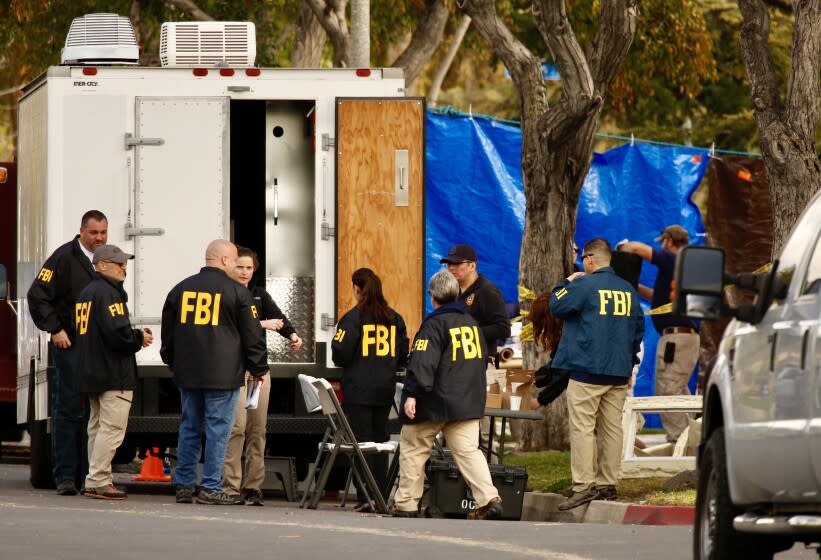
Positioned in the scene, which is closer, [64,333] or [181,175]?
[64,333]

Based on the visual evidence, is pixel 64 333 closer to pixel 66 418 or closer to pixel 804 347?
pixel 66 418

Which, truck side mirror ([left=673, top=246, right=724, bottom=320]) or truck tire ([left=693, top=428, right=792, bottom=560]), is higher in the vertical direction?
truck side mirror ([left=673, top=246, right=724, bottom=320])

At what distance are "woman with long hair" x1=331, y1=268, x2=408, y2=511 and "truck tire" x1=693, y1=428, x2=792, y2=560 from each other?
5910 mm

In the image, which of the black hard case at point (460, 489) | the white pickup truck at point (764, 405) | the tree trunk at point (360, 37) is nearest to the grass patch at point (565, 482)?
the black hard case at point (460, 489)

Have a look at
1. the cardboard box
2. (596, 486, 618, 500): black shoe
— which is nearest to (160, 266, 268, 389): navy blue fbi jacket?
(596, 486, 618, 500): black shoe

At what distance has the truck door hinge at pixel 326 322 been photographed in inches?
556

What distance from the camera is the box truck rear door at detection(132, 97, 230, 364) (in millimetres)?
13938

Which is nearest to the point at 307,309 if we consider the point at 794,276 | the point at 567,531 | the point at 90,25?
the point at 90,25

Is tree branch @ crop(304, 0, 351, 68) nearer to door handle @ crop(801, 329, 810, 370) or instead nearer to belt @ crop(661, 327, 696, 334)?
belt @ crop(661, 327, 696, 334)

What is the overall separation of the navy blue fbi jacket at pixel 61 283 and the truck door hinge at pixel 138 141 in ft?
2.55

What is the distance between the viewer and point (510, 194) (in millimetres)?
19422

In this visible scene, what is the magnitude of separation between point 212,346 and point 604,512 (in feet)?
9.56

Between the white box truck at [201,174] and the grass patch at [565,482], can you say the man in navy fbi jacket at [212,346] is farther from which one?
the grass patch at [565,482]

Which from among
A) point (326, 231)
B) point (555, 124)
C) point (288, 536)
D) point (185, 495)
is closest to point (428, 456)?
point (185, 495)
